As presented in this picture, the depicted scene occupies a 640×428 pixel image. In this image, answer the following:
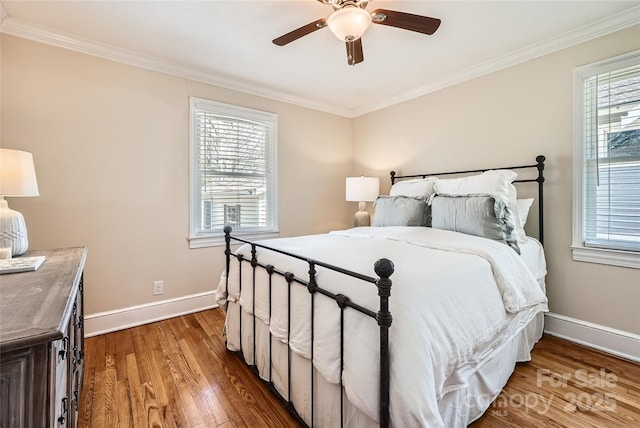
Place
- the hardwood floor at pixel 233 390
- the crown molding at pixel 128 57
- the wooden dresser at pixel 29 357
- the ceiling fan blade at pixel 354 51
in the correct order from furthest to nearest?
1. the crown molding at pixel 128 57
2. the ceiling fan blade at pixel 354 51
3. the hardwood floor at pixel 233 390
4. the wooden dresser at pixel 29 357

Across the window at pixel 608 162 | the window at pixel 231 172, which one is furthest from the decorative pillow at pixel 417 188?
the window at pixel 231 172

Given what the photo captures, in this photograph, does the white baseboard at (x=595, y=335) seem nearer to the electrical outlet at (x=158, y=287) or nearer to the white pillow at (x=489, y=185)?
the white pillow at (x=489, y=185)

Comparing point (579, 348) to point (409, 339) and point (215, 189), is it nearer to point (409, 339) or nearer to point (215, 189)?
point (409, 339)

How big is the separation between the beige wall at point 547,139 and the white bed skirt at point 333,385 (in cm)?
69

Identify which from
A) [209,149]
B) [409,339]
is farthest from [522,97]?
[209,149]

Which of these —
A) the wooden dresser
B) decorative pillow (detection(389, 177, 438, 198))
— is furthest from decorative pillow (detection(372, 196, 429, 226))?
the wooden dresser

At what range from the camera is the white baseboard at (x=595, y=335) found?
6.50 feet

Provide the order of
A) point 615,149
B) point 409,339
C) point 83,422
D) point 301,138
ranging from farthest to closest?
point 301,138
point 615,149
point 83,422
point 409,339

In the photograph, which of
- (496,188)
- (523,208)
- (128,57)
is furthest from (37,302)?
(523,208)

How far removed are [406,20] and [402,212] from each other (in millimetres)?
1446

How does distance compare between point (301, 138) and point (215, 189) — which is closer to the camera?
point (215, 189)

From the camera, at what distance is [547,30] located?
2186mm

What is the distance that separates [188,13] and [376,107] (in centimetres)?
243

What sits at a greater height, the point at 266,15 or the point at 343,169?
the point at 266,15
